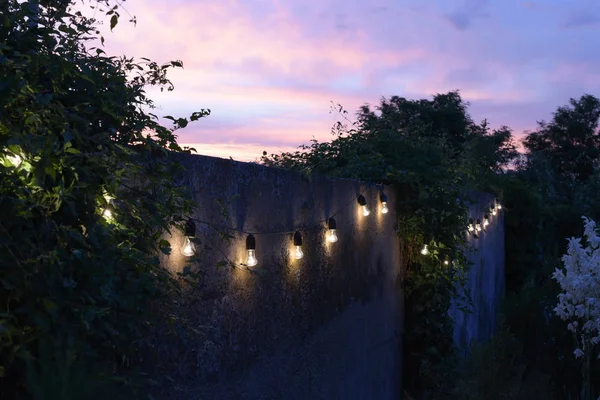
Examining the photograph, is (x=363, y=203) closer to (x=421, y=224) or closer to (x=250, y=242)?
(x=421, y=224)

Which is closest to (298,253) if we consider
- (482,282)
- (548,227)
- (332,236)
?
(332,236)

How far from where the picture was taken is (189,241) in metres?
3.53

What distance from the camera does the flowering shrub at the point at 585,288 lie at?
20.3 feet

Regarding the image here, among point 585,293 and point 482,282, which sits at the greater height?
point 585,293

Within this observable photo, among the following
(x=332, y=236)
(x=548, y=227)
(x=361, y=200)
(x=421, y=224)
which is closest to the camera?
(x=332, y=236)

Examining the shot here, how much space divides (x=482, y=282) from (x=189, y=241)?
27.9 feet

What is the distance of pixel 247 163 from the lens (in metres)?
4.31

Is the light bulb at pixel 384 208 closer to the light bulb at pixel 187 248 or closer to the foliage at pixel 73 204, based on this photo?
the light bulb at pixel 187 248

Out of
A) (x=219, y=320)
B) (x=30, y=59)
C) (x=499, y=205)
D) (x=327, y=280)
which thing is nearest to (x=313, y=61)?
(x=327, y=280)

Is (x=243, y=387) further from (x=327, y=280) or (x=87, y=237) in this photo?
(x=87, y=237)

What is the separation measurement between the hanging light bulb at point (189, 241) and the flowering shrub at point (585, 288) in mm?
3928

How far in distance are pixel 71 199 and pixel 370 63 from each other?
22.2 feet

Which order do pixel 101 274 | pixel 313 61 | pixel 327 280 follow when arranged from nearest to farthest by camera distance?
pixel 101 274 → pixel 327 280 → pixel 313 61

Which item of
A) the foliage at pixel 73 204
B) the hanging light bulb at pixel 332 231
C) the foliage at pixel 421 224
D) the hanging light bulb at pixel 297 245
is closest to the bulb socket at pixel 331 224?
the hanging light bulb at pixel 332 231
